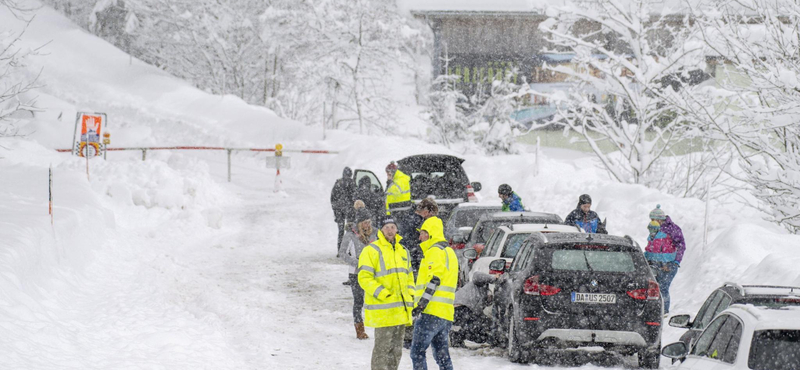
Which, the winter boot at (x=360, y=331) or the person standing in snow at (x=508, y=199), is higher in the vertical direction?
the person standing in snow at (x=508, y=199)

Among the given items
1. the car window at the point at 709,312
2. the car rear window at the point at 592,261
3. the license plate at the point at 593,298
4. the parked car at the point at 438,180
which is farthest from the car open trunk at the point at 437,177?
the car window at the point at 709,312

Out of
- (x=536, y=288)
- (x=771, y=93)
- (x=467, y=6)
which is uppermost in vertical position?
(x=467, y=6)

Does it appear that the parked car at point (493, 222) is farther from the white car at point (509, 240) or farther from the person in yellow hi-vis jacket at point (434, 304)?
the person in yellow hi-vis jacket at point (434, 304)

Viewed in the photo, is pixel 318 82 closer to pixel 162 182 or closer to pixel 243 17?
pixel 243 17

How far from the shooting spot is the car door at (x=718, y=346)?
216 inches

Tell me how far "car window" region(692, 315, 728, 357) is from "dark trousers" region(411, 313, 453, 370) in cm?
234

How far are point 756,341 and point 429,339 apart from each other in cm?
336

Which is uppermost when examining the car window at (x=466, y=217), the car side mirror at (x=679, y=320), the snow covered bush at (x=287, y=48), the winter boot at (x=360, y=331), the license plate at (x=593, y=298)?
the snow covered bush at (x=287, y=48)

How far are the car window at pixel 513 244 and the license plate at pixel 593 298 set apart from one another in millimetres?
2524

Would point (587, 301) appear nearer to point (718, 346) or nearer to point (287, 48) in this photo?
point (718, 346)

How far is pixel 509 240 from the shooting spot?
1176cm

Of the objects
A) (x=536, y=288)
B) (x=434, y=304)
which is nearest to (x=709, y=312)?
(x=536, y=288)

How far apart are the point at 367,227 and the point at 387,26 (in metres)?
30.1

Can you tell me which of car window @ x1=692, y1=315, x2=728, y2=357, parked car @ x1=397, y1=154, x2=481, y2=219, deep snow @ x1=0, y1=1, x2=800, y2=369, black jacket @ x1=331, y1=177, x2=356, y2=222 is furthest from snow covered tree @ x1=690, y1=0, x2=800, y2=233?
parked car @ x1=397, y1=154, x2=481, y2=219
